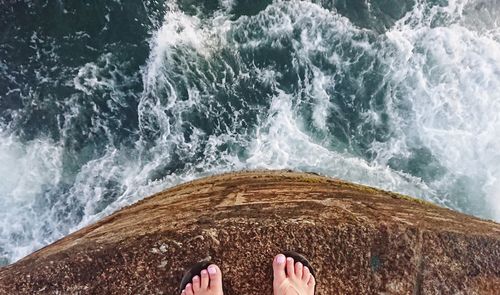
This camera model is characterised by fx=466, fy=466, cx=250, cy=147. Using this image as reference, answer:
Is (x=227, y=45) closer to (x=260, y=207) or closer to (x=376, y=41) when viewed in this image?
(x=376, y=41)

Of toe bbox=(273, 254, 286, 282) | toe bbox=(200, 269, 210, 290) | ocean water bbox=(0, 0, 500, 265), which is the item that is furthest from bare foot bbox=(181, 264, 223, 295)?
ocean water bbox=(0, 0, 500, 265)

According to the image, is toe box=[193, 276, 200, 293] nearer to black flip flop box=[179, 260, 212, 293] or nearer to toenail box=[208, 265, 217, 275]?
black flip flop box=[179, 260, 212, 293]

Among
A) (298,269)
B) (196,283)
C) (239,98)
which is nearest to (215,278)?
(196,283)

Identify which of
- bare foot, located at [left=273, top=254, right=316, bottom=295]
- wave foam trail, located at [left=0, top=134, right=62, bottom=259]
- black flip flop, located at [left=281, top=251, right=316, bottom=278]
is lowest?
bare foot, located at [left=273, top=254, right=316, bottom=295]

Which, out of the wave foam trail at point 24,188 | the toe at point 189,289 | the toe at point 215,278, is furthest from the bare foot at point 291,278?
the wave foam trail at point 24,188

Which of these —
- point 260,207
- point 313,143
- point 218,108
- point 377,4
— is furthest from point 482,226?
point 377,4
